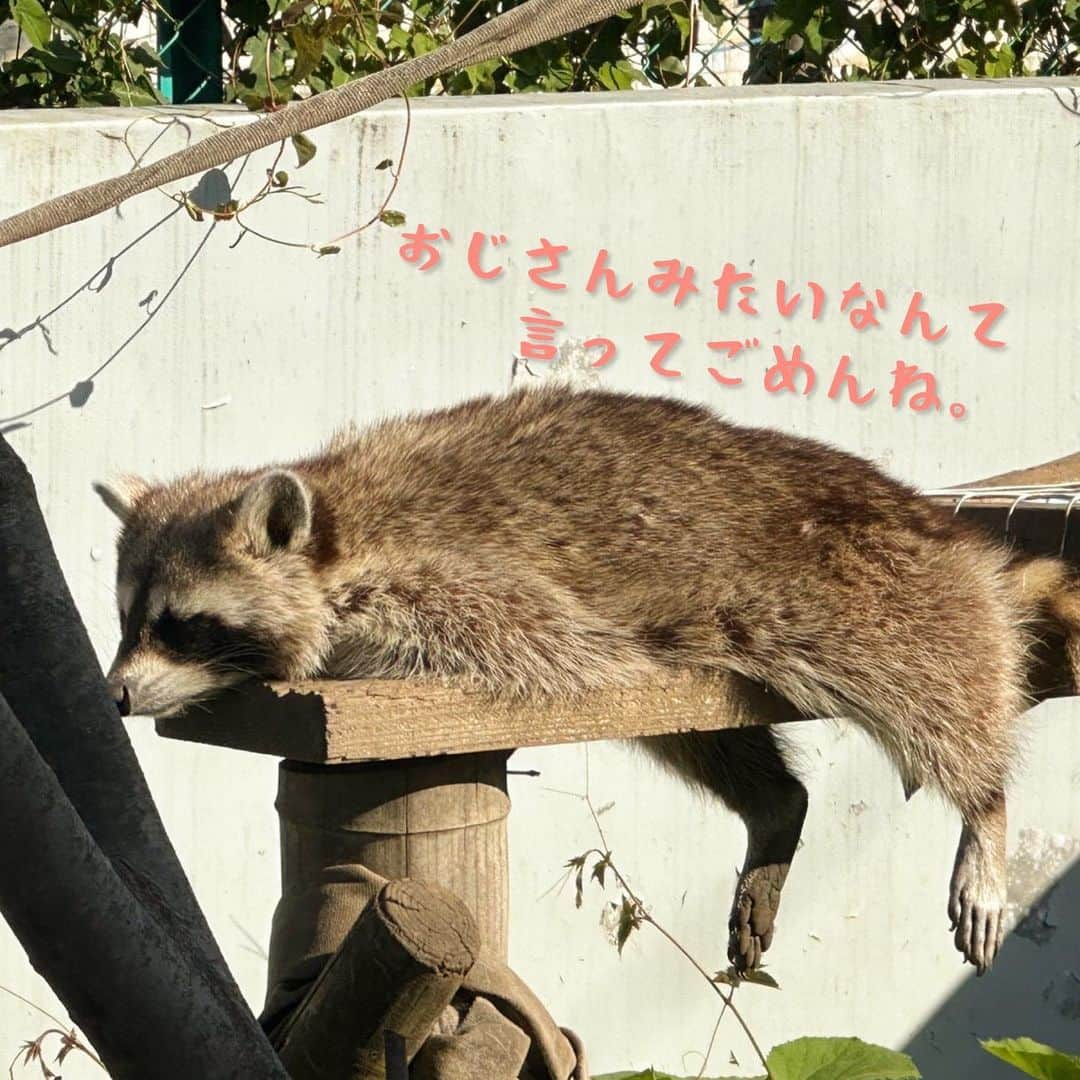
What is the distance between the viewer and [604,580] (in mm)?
3141

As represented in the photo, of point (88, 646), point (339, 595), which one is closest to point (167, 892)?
point (88, 646)

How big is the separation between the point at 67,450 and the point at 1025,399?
256cm

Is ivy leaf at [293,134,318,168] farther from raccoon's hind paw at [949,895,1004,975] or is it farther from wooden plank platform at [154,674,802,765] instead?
raccoon's hind paw at [949,895,1004,975]

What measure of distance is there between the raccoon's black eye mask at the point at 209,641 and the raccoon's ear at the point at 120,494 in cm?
37

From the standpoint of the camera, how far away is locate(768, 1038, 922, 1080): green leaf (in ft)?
9.21

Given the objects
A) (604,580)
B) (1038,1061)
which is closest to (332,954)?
(604,580)

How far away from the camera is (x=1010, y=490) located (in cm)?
377

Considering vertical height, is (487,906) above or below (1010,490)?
below

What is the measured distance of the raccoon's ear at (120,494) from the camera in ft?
11.3

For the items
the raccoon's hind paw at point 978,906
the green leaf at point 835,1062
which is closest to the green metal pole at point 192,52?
the raccoon's hind paw at point 978,906

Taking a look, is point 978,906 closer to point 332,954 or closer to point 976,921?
point 976,921

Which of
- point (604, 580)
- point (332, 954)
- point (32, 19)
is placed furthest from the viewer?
point (32, 19)

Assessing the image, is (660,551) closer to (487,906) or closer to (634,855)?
(487,906)

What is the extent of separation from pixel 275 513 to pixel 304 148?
5.21 feet
